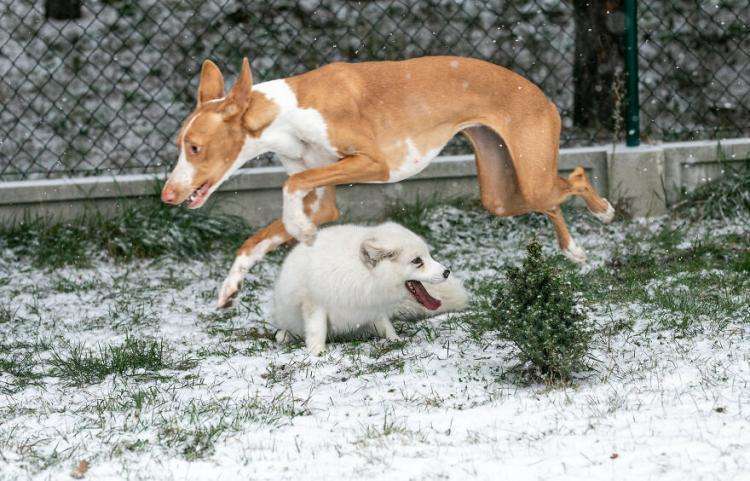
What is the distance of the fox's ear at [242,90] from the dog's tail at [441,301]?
135 cm

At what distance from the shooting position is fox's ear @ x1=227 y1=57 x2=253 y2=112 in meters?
4.40

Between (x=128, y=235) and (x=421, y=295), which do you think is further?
(x=128, y=235)

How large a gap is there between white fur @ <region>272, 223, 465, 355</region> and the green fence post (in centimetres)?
296

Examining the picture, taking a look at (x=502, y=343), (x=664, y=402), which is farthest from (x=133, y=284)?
(x=664, y=402)

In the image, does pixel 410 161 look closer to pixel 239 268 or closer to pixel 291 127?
pixel 291 127

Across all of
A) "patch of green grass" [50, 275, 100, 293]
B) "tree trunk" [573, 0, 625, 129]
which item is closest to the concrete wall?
"tree trunk" [573, 0, 625, 129]

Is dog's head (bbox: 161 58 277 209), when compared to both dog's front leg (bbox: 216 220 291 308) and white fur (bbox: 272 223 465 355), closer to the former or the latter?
dog's front leg (bbox: 216 220 291 308)

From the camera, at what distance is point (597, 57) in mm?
7664

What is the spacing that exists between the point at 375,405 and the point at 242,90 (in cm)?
143

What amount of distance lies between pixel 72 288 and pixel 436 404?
3014mm

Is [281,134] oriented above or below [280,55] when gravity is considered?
above

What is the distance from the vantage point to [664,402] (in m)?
3.65

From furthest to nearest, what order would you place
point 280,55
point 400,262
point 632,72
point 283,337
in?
point 280,55 → point 632,72 → point 283,337 → point 400,262

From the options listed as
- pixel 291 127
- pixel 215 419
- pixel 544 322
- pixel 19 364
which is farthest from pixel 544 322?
pixel 19 364
